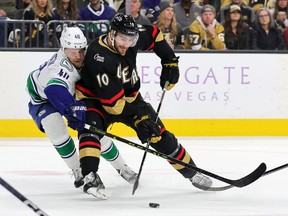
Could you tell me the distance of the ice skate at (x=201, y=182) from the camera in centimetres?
494

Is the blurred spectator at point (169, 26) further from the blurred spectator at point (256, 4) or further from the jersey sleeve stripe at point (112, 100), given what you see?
the jersey sleeve stripe at point (112, 100)

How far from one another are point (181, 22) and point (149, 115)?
10.6ft

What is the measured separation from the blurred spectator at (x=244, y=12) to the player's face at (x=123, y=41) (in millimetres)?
3538

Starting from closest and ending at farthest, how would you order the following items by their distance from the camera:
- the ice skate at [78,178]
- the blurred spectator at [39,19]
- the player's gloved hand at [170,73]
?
the ice skate at [78,178]
the player's gloved hand at [170,73]
the blurred spectator at [39,19]

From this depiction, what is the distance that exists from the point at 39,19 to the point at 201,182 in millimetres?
3164

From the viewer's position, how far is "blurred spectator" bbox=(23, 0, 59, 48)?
7.56 metres

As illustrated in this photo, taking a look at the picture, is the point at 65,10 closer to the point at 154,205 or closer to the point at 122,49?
the point at 122,49

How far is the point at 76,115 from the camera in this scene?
4.50 metres

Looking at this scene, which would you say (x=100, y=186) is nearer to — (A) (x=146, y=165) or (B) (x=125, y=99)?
(B) (x=125, y=99)

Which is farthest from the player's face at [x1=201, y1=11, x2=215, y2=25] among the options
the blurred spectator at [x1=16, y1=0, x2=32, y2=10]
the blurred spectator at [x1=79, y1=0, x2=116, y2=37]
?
the blurred spectator at [x1=16, y1=0, x2=32, y2=10]

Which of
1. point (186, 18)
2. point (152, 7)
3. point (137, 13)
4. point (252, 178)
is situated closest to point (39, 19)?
point (137, 13)

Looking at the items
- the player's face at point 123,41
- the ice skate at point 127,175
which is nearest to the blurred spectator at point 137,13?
the ice skate at point 127,175

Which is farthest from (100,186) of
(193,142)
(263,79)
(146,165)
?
(263,79)

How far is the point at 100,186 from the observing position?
4590mm
